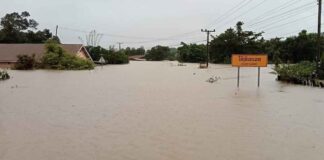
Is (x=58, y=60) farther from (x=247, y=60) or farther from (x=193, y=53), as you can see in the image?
(x=193, y=53)

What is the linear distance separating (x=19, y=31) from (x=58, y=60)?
102 feet

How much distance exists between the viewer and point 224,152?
8.49 metres

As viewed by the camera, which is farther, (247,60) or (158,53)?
(158,53)

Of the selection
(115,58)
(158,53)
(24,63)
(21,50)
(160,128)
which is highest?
(21,50)

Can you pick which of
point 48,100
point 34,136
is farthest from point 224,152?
point 48,100

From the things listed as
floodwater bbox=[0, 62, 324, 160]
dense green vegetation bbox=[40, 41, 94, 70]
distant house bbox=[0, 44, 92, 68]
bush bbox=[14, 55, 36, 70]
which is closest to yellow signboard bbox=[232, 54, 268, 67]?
floodwater bbox=[0, 62, 324, 160]

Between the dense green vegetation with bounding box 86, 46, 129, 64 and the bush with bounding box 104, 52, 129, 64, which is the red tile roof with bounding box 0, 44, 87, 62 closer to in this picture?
the dense green vegetation with bounding box 86, 46, 129, 64

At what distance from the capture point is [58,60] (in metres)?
48.0

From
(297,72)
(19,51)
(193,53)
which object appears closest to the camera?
(297,72)

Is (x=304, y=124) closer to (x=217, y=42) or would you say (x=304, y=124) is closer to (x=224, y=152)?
(x=224, y=152)

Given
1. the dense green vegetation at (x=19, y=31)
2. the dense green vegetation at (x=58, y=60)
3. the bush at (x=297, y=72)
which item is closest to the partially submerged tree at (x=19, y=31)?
the dense green vegetation at (x=19, y=31)

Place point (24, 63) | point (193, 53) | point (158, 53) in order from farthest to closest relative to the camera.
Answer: point (158, 53)
point (193, 53)
point (24, 63)

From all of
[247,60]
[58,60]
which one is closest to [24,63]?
[58,60]

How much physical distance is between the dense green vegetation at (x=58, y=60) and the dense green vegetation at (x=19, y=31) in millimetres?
20344
